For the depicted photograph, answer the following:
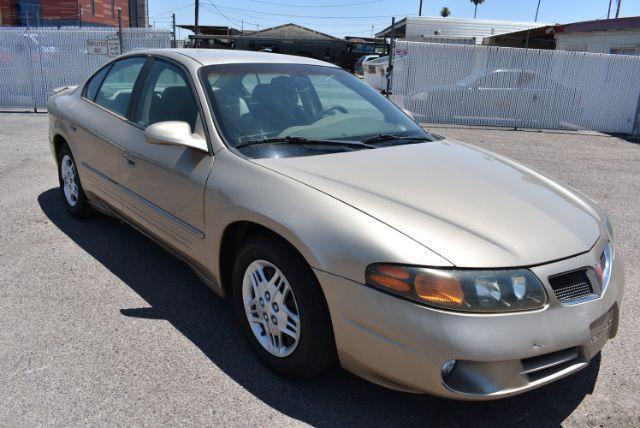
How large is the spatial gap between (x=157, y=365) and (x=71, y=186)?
2739 millimetres

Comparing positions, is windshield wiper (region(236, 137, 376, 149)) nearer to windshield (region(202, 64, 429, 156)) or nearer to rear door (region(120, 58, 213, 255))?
windshield (region(202, 64, 429, 156))

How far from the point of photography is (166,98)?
146 inches

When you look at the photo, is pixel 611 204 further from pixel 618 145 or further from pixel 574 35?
pixel 574 35

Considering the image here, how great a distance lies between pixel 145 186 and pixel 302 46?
36861 mm

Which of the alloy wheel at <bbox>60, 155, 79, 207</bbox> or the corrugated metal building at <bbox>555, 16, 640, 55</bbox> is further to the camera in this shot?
the corrugated metal building at <bbox>555, 16, 640, 55</bbox>

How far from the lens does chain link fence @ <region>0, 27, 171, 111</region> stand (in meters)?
12.8

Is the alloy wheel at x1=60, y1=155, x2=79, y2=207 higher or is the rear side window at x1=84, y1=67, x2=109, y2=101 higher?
the rear side window at x1=84, y1=67, x2=109, y2=101

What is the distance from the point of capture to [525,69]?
43.7 ft

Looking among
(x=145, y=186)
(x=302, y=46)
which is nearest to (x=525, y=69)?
(x=145, y=186)

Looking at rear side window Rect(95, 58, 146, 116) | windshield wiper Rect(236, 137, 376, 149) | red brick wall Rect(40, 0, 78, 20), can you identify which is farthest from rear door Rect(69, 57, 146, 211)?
red brick wall Rect(40, 0, 78, 20)

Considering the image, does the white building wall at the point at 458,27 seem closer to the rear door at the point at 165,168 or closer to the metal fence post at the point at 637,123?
the metal fence post at the point at 637,123

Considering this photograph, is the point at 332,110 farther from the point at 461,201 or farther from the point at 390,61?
the point at 390,61

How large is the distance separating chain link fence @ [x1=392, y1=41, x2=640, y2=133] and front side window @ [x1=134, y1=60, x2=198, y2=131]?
10317mm

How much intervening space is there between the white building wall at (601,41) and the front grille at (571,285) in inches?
741
